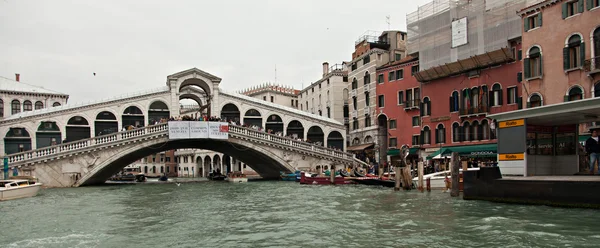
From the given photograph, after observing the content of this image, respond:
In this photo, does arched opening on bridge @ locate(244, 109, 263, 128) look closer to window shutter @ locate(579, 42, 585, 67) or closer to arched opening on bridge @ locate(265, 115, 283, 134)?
arched opening on bridge @ locate(265, 115, 283, 134)

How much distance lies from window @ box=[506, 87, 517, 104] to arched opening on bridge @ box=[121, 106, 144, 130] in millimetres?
22069

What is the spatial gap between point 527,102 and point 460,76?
589cm

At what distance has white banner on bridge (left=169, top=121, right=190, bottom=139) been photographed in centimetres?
2820

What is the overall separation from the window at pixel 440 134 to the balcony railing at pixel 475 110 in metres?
1.96

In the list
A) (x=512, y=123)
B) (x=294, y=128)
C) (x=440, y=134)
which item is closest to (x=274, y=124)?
(x=294, y=128)

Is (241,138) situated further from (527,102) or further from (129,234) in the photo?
(129,234)

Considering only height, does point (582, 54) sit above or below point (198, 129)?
above

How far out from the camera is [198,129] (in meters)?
29.0

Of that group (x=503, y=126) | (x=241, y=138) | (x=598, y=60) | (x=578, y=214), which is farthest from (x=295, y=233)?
(x=241, y=138)

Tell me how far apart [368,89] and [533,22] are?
47.1 feet

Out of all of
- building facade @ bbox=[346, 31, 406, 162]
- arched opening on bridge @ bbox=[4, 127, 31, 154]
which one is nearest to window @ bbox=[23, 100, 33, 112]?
arched opening on bridge @ bbox=[4, 127, 31, 154]

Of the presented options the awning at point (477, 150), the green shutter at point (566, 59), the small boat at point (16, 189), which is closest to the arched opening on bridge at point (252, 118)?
the awning at point (477, 150)

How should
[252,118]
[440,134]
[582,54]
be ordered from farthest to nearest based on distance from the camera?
[252,118]
[440,134]
[582,54]

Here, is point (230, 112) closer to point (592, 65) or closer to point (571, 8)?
point (571, 8)
